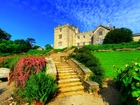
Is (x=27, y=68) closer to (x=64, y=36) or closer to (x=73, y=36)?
(x=64, y=36)

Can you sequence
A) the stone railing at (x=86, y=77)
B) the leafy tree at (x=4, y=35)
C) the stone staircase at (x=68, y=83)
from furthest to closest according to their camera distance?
the leafy tree at (x=4, y=35)
the stone staircase at (x=68, y=83)
the stone railing at (x=86, y=77)

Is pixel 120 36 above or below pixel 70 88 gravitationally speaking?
above

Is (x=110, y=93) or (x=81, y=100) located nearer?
(x=81, y=100)

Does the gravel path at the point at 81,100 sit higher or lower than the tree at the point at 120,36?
lower

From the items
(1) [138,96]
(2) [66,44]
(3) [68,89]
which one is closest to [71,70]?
(3) [68,89]

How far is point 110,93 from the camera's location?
592 cm

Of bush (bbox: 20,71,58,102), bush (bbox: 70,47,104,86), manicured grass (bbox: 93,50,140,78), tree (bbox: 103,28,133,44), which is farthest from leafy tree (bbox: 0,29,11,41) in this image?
bush (bbox: 20,71,58,102)

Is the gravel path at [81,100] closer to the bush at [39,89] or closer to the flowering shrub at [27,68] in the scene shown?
the bush at [39,89]

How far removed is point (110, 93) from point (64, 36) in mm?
42187

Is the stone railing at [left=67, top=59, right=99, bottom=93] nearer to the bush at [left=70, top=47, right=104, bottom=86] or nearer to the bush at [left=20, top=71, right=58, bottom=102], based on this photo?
the bush at [left=70, top=47, right=104, bottom=86]

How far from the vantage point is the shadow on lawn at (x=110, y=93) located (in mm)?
5145

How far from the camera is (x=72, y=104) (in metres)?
→ 4.69

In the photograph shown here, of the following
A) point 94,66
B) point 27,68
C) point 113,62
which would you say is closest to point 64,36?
point 113,62

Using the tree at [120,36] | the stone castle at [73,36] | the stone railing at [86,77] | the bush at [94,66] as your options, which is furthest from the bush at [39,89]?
the stone castle at [73,36]
